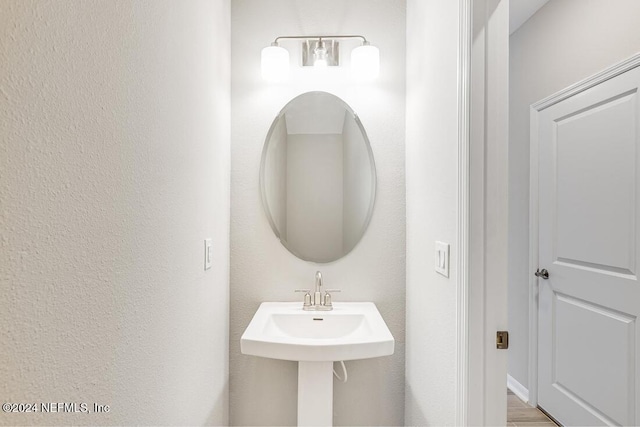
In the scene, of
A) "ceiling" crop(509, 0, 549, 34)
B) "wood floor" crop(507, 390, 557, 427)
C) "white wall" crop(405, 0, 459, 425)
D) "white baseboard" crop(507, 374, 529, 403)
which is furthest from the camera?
"white baseboard" crop(507, 374, 529, 403)

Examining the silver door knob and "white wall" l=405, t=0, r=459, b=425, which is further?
the silver door knob

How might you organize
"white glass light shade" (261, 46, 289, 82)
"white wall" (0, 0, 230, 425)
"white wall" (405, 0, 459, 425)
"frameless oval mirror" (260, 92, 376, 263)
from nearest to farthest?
"white wall" (0, 0, 230, 425), "white wall" (405, 0, 459, 425), "white glass light shade" (261, 46, 289, 82), "frameless oval mirror" (260, 92, 376, 263)

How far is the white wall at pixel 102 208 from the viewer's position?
0.47m

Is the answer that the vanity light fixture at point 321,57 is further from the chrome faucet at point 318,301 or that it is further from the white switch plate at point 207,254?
the chrome faucet at point 318,301

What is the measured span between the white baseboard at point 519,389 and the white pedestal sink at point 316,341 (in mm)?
1538

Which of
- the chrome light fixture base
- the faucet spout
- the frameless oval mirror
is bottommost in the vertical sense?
the faucet spout

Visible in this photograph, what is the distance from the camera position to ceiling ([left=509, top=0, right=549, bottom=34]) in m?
2.25

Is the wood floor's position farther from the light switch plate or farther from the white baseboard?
the light switch plate

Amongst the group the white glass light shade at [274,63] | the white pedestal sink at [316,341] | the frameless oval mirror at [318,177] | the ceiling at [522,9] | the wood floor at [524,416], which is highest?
the ceiling at [522,9]

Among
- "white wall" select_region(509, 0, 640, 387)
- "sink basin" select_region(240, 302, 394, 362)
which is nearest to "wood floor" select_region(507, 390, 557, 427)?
"white wall" select_region(509, 0, 640, 387)

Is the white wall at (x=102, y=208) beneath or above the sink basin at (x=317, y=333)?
above

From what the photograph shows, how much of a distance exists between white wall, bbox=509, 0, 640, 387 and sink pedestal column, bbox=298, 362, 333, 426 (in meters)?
1.71

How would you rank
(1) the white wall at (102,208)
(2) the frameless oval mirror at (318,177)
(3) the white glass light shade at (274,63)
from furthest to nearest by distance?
1. (2) the frameless oval mirror at (318,177)
2. (3) the white glass light shade at (274,63)
3. (1) the white wall at (102,208)

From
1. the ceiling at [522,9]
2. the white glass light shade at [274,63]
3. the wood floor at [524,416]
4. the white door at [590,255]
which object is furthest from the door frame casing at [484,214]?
the ceiling at [522,9]
